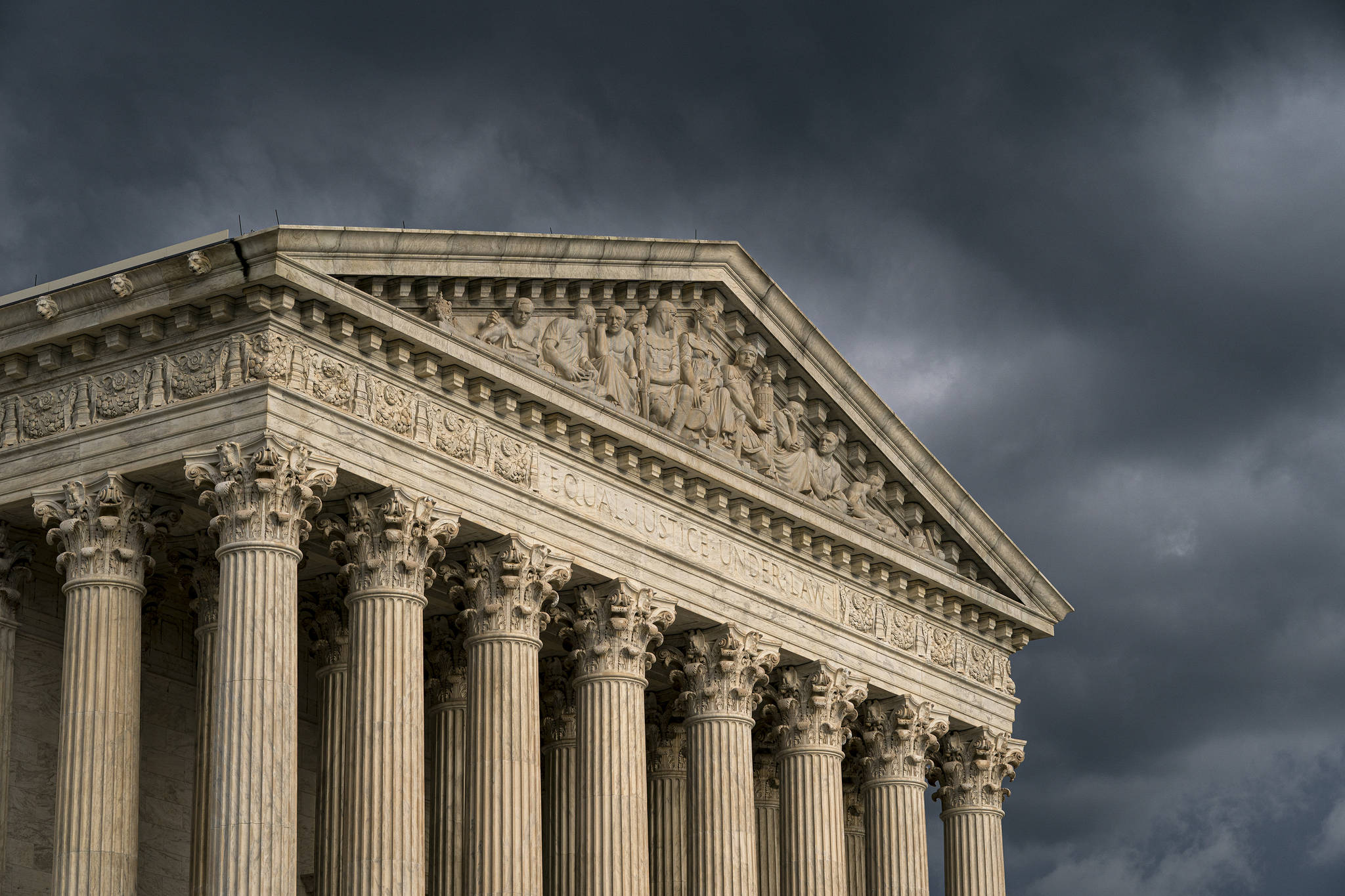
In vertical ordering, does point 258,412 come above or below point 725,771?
above

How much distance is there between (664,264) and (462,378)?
734 centimetres

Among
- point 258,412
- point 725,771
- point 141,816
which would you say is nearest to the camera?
point 258,412

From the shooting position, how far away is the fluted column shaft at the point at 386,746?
1535 inches

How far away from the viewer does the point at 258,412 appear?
38562 mm

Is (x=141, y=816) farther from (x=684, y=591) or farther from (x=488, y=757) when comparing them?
(x=684, y=591)

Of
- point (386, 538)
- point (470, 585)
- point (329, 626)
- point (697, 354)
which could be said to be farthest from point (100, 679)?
point (697, 354)

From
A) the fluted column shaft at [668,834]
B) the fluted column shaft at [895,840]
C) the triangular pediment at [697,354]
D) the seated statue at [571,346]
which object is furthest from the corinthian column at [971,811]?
the seated statue at [571,346]

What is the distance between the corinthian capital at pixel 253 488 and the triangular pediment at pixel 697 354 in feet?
10.1

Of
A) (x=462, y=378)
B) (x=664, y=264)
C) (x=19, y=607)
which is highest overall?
(x=664, y=264)

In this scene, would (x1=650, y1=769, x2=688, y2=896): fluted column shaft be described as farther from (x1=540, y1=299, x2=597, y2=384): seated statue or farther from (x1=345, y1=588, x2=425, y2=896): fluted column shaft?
(x1=345, y1=588, x2=425, y2=896): fluted column shaft

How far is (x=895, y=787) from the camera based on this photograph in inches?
2133

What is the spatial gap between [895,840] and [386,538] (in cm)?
1816

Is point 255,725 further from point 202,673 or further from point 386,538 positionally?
point 202,673

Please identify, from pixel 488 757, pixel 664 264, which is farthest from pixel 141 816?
pixel 664 264
